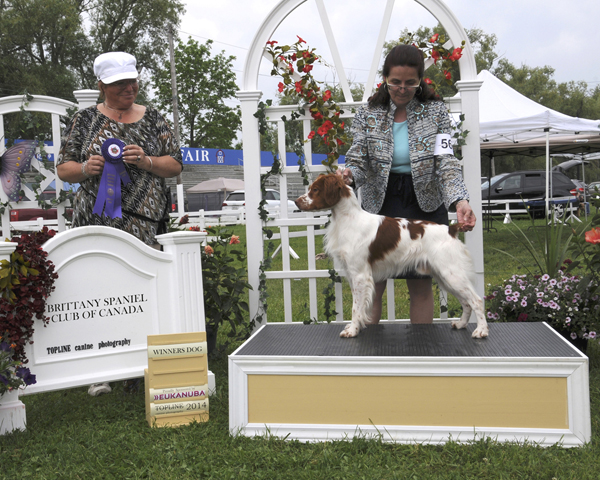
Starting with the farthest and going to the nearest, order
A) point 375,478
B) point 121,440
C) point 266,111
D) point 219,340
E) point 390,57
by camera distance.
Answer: point 219,340
point 266,111
point 390,57
point 121,440
point 375,478

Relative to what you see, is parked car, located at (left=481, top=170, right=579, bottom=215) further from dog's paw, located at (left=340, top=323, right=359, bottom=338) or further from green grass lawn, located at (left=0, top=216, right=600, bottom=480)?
green grass lawn, located at (left=0, top=216, right=600, bottom=480)

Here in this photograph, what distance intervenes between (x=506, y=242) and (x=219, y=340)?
765cm

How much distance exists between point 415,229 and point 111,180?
1.68m

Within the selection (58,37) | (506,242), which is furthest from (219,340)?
(58,37)

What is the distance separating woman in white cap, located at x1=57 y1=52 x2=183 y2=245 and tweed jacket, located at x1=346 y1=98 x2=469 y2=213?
1115 millimetres

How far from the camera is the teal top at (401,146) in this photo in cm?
304

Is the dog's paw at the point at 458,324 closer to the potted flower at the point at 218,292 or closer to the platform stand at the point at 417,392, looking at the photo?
the platform stand at the point at 417,392

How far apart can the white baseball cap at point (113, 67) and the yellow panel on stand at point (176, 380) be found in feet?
4.64

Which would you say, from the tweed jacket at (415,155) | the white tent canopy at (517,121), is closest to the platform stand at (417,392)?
the tweed jacket at (415,155)

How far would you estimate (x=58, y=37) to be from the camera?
78.6ft

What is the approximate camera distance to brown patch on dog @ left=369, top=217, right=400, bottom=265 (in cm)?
284

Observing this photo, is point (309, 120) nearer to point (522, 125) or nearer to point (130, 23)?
point (522, 125)

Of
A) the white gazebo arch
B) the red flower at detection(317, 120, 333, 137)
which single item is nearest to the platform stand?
the white gazebo arch

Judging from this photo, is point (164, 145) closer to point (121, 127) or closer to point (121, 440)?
point (121, 127)
